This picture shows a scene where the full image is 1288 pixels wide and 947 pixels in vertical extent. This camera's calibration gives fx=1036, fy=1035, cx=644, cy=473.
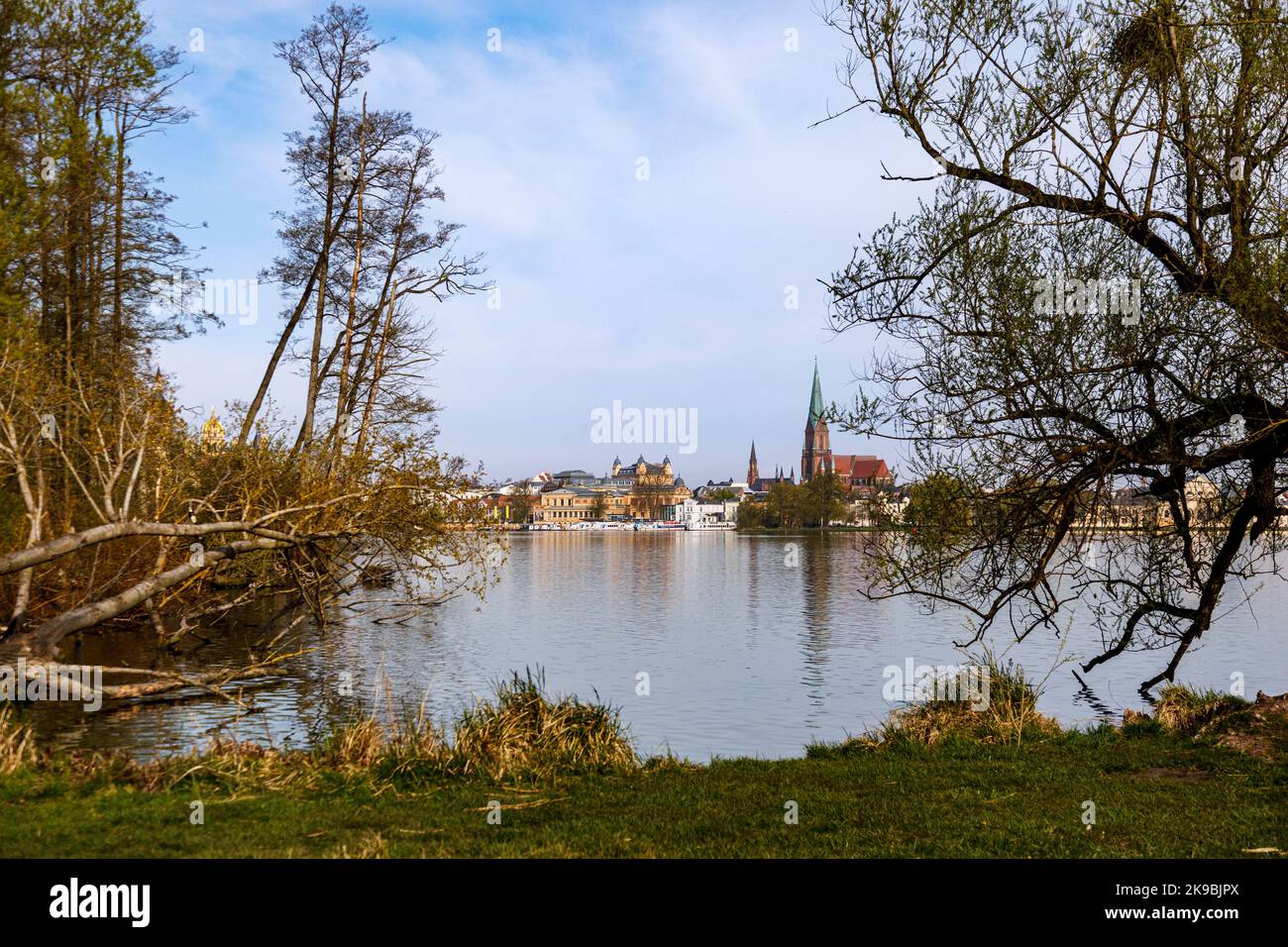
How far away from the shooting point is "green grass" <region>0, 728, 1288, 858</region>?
6.86 meters

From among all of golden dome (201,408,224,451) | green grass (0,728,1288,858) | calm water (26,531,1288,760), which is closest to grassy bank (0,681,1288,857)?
green grass (0,728,1288,858)

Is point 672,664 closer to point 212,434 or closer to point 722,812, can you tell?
point 212,434

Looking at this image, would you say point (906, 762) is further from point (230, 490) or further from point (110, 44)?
point (110, 44)

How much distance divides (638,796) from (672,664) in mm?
14503

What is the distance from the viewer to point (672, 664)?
23.2m

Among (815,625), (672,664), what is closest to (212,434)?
(672,664)

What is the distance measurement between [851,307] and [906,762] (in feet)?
15.6

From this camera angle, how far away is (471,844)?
690cm

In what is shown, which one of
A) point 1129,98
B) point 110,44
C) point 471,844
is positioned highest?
point 110,44

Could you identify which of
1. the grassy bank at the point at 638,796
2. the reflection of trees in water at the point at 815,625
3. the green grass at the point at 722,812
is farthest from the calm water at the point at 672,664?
the green grass at the point at 722,812

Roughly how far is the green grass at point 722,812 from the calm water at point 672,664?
13.8ft

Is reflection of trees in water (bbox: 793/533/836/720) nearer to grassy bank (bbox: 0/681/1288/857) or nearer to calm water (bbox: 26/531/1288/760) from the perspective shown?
calm water (bbox: 26/531/1288/760)
